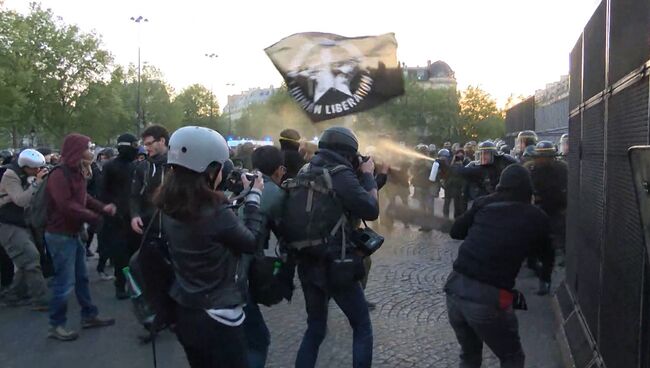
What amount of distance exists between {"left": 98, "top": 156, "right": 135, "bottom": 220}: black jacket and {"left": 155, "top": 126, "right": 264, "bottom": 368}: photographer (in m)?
4.58

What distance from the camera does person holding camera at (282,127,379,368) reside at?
3.90 m

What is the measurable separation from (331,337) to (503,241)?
2505mm

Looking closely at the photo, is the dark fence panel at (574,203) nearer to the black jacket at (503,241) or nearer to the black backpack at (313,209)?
the black jacket at (503,241)

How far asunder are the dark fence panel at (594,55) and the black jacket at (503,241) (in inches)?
52.9

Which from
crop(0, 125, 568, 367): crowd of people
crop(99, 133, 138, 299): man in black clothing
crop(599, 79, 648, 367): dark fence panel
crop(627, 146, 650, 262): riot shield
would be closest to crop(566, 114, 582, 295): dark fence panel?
crop(599, 79, 648, 367): dark fence panel

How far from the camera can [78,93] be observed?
4725 centimetres

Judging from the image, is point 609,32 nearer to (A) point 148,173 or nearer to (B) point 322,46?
(B) point 322,46

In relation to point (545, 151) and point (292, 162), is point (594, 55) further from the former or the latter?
point (292, 162)

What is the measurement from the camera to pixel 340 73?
5.20 meters

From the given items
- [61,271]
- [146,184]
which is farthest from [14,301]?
[146,184]

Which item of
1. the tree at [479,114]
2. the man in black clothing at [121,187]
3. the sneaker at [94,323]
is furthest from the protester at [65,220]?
the tree at [479,114]

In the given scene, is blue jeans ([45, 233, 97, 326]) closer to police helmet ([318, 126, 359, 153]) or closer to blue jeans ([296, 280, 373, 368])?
blue jeans ([296, 280, 373, 368])

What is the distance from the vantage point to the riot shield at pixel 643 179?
5.07 ft

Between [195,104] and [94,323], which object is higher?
[195,104]
